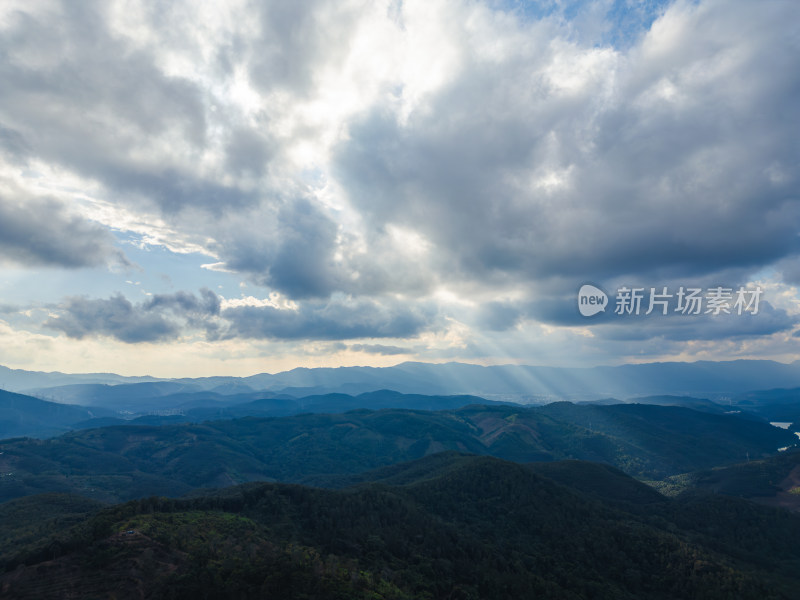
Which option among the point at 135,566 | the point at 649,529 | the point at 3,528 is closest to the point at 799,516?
the point at 649,529

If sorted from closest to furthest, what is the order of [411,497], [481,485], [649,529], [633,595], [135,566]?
[135,566] → [633,595] → [649,529] → [411,497] → [481,485]

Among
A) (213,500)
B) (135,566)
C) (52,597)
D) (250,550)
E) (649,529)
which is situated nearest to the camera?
(52,597)

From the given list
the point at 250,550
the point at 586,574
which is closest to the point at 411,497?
the point at 586,574

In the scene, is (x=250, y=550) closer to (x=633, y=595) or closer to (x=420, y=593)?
(x=420, y=593)

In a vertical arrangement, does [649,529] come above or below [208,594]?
below

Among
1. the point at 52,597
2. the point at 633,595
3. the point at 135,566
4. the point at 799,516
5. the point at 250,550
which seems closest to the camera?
the point at 52,597

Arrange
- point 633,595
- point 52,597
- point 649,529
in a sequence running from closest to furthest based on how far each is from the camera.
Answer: point 52,597 → point 633,595 → point 649,529

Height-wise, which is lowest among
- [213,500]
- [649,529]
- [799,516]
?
[799,516]

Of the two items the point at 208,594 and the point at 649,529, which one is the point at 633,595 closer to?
the point at 649,529

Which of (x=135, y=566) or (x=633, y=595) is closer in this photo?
(x=135, y=566)

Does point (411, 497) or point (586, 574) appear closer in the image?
point (586, 574)
